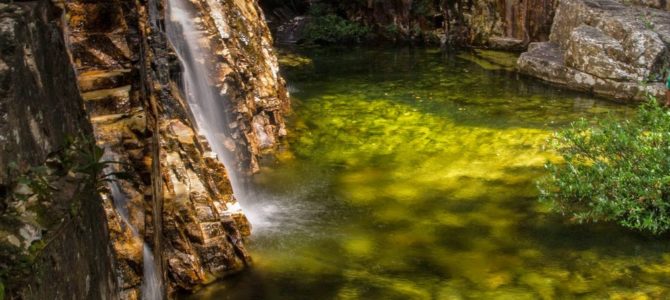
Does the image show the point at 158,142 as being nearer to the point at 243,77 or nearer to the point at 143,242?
the point at 143,242

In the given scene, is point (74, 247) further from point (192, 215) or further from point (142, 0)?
point (142, 0)

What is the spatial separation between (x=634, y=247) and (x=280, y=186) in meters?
5.08

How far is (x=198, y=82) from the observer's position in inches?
445

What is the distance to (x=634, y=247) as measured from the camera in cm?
867

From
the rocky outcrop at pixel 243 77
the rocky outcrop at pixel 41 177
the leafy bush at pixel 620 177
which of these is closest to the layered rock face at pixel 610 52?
the leafy bush at pixel 620 177

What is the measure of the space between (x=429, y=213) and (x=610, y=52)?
8.08 m

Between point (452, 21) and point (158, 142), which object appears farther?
point (452, 21)

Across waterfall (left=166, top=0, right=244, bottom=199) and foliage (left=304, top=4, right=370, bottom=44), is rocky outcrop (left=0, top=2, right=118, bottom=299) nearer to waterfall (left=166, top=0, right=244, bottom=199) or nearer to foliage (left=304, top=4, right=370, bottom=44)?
waterfall (left=166, top=0, right=244, bottom=199)

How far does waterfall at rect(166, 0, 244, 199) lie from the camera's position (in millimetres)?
10977

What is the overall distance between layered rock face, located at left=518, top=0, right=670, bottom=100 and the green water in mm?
565

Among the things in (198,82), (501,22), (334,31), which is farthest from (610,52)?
(334,31)

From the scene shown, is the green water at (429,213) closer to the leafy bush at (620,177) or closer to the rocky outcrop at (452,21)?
the leafy bush at (620,177)

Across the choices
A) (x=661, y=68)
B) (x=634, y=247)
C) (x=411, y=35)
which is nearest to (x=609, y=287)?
(x=634, y=247)

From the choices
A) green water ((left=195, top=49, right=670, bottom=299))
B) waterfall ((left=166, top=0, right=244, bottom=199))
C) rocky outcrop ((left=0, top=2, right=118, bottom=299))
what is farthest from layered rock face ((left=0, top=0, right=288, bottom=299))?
green water ((left=195, top=49, right=670, bottom=299))
